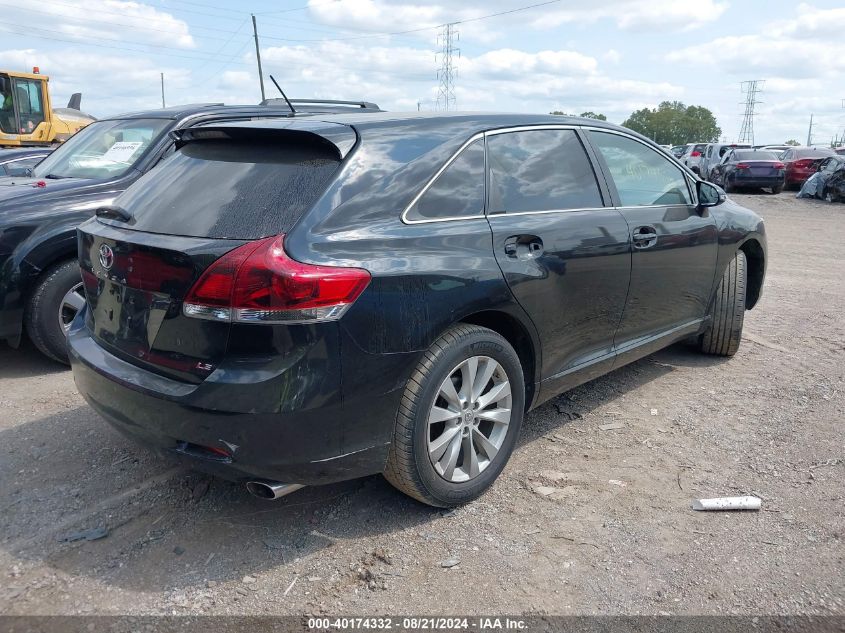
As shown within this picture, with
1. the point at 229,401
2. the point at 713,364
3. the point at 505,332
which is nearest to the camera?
the point at 229,401

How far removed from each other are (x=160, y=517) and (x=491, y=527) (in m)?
1.45

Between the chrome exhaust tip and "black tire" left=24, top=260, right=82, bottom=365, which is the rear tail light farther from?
"black tire" left=24, top=260, right=82, bottom=365

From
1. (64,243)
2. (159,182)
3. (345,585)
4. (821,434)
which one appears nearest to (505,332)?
(345,585)

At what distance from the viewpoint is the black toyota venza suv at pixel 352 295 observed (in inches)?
104

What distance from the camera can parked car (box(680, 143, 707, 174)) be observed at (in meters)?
28.6

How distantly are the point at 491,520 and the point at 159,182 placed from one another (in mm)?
2119

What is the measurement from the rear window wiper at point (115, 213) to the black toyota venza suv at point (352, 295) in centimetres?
2

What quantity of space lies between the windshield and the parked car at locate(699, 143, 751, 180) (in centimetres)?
2356

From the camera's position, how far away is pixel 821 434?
161 inches

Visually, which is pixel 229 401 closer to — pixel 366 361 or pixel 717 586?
pixel 366 361

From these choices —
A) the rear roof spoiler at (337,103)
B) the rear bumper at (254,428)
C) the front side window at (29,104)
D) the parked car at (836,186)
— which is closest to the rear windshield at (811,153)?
the parked car at (836,186)

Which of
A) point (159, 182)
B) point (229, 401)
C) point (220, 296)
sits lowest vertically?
point (229, 401)

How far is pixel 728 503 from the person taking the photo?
332 centimetres

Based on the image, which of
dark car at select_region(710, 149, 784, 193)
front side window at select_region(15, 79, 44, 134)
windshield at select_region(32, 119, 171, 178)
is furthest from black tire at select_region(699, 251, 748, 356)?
dark car at select_region(710, 149, 784, 193)
